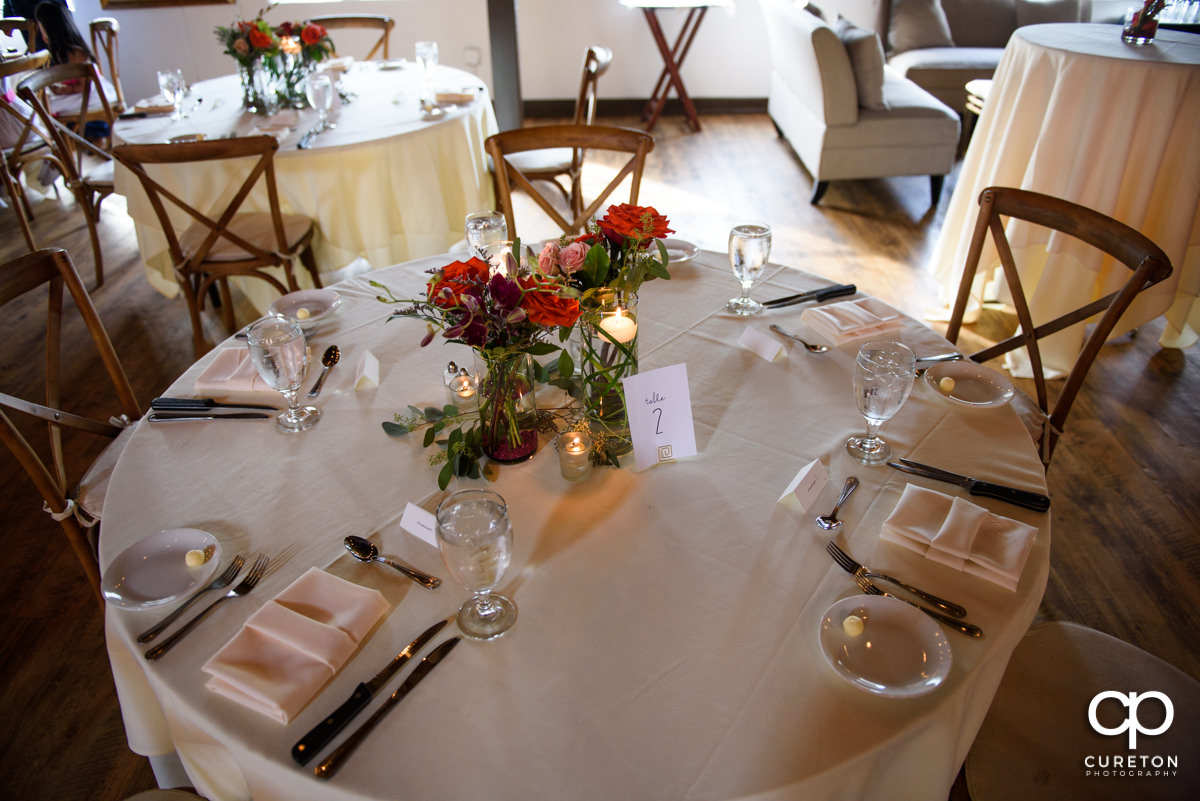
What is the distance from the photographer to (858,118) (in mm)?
3902

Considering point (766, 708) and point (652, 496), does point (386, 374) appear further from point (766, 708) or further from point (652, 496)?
point (766, 708)

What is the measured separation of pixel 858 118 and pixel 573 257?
11.6ft

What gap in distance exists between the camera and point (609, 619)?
87cm

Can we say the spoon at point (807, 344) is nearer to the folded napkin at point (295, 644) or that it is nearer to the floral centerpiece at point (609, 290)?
the floral centerpiece at point (609, 290)

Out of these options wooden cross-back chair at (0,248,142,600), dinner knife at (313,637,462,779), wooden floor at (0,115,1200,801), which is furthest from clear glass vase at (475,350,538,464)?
wooden floor at (0,115,1200,801)

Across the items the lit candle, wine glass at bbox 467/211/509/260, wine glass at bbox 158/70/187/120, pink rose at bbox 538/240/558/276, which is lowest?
wine glass at bbox 467/211/509/260

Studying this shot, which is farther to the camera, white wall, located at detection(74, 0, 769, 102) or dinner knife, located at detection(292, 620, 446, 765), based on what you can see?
white wall, located at detection(74, 0, 769, 102)

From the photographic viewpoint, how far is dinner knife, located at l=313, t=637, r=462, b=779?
73 cm

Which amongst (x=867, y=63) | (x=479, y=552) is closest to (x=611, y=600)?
(x=479, y=552)

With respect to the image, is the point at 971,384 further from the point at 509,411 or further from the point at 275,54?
the point at 275,54

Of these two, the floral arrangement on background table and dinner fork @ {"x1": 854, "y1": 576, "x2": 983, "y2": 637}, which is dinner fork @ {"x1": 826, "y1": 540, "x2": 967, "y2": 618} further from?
the floral arrangement on background table

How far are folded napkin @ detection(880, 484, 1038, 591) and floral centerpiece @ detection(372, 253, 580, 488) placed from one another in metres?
0.52

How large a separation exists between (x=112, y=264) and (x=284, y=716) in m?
3.66

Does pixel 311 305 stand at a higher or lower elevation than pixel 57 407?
higher
